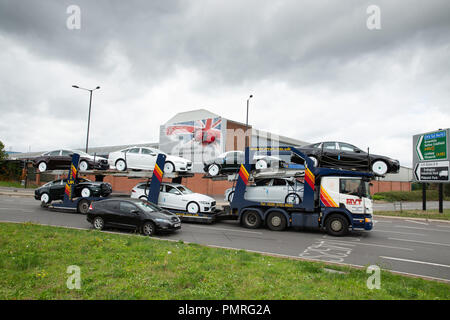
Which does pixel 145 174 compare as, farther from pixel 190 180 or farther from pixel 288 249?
pixel 190 180

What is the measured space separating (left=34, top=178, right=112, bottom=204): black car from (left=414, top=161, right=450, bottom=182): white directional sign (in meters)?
22.4

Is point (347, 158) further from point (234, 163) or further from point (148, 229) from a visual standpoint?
point (148, 229)

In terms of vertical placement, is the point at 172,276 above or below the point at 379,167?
below

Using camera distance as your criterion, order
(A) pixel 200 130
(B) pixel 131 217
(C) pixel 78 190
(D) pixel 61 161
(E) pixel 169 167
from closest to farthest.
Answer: (B) pixel 131 217
(E) pixel 169 167
(C) pixel 78 190
(D) pixel 61 161
(A) pixel 200 130

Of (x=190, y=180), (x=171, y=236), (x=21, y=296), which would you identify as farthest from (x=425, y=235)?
(x=190, y=180)

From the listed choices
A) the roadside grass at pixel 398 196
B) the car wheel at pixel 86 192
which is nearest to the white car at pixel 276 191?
the car wheel at pixel 86 192

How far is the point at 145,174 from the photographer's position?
47.9 feet

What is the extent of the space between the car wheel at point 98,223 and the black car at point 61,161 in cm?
556

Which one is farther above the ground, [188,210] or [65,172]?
[65,172]

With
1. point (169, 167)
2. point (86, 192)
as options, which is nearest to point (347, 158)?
point (169, 167)

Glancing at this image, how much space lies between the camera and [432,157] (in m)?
21.5

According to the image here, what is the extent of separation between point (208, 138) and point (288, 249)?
90.1ft

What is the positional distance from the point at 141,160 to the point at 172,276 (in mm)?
10238

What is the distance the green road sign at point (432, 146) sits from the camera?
20.8 m
